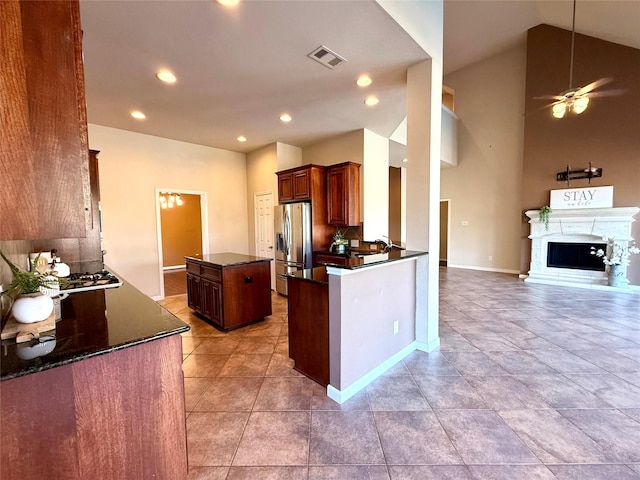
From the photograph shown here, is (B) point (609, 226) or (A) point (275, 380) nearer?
(A) point (275, 380)

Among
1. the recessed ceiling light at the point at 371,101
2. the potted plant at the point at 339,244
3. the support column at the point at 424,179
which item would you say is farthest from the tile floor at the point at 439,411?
the recessed ceiling light at the point at 371,101

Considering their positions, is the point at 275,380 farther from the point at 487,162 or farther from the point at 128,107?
the point at 487,162

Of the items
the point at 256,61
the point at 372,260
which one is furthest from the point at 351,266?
the point at 256,61

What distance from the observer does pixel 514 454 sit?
1610 mm

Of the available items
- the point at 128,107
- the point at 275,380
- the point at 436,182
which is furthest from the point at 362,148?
the point at 275,380

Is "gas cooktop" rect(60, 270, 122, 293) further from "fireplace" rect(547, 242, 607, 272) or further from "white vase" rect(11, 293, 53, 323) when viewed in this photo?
"fireplace" rect(547, 242, 607, 272)

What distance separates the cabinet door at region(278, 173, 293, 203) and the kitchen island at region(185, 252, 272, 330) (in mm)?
1642

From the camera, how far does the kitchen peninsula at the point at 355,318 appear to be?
210 cm

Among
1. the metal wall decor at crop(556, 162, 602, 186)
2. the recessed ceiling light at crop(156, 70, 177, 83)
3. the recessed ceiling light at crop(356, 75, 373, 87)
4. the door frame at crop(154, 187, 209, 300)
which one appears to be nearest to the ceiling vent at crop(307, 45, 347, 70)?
the recessed ceiling light at crop(356, 75, 373, 87)

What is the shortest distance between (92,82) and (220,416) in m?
3.58

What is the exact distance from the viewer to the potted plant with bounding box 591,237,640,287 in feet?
16.8

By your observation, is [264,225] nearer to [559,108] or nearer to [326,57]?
[326,57]

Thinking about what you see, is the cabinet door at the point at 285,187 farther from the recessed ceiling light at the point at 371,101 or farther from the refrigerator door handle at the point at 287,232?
the recessed ceiling light at the point at 371,101

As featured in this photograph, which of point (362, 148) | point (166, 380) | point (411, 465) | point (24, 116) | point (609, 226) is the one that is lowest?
point (411, 465)
